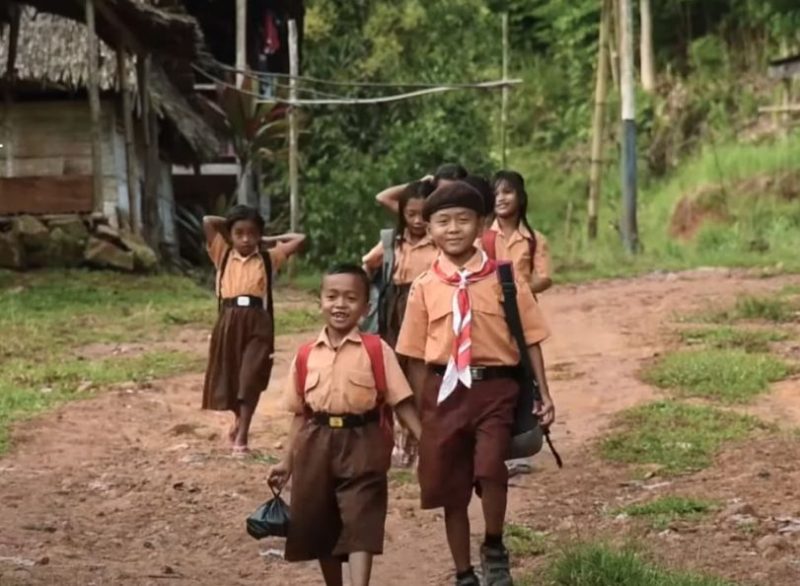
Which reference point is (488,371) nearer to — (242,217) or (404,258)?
(404,258)

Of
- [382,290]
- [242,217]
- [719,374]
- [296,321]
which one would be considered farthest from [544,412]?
[296,321]

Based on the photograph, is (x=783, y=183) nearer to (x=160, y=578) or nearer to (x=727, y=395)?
(x=727, y=395)

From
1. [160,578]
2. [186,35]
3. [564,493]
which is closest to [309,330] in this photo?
[186,35]

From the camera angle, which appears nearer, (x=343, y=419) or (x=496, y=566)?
(x=343, y=419)

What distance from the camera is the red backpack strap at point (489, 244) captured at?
569cm

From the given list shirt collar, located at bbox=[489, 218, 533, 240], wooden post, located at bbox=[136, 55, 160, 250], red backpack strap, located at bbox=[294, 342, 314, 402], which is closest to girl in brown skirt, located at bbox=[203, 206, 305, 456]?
shirt collar, located at bbox=[489, 218, 533, 240]

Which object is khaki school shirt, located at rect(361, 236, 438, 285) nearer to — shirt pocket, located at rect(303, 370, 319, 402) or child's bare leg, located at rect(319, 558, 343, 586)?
shirt pocket, located at rect(303, 370, 319, 402)

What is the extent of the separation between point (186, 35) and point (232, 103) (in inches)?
145

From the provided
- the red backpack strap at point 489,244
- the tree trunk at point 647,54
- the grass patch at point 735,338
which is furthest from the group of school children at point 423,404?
the tree trunk at point 647,54

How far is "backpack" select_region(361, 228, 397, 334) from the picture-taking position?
736 centimetres

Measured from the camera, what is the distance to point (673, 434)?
845 centimetres

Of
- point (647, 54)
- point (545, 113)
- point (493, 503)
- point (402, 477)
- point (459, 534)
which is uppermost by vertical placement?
point (647, 54)

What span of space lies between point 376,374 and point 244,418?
3.35 metres

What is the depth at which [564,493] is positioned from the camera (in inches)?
287
